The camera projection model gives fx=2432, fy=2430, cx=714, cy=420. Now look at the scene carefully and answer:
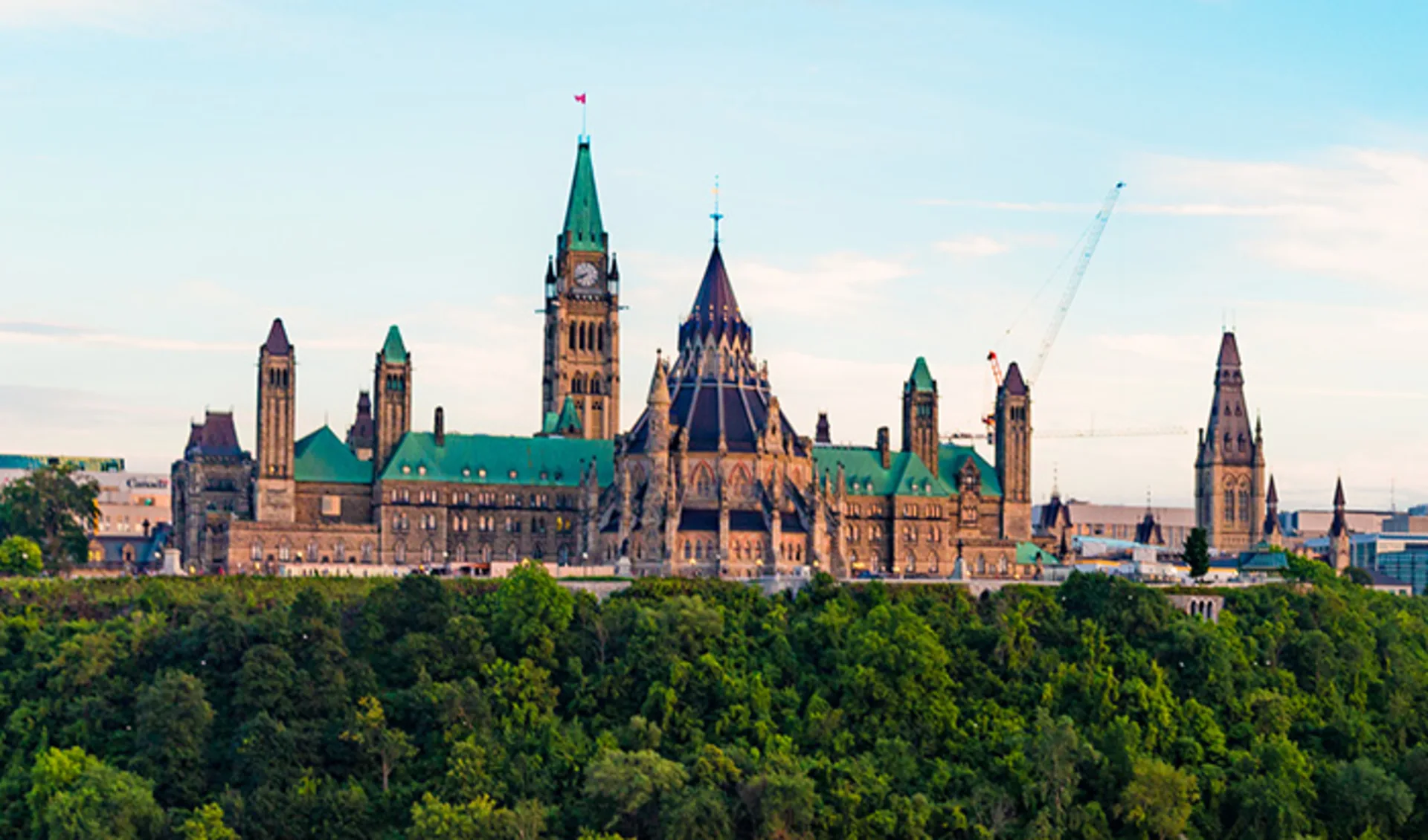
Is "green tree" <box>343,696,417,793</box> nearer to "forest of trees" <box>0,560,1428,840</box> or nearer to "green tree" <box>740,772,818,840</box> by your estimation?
"forest of trees" <box>0,560,1428,840</box>

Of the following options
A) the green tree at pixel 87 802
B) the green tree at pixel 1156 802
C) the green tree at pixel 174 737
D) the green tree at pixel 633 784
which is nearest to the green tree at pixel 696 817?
the green tree at pixel 633 784

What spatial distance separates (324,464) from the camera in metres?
198

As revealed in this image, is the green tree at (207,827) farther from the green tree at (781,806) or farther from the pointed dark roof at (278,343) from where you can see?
the pointed dark roof at (278,343)

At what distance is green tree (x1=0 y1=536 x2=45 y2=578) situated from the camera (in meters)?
180

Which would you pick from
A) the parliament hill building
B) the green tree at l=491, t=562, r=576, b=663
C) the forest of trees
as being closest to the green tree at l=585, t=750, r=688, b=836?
the forest of trees

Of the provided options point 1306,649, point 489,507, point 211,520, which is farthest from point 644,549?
point 1306,649

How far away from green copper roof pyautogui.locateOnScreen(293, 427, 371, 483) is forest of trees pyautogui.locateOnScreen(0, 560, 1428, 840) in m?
33.0

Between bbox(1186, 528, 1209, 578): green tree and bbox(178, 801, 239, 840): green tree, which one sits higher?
bbox(1186, 528, 1209, 578): green tree

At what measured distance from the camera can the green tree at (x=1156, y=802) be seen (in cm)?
13275

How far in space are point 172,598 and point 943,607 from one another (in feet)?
164

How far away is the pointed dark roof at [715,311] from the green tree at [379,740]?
63800 mm

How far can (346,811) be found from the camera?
128375mm

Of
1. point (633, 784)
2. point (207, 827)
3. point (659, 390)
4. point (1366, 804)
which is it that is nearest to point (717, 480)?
point (659, 390)

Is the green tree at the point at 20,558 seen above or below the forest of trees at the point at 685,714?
above
